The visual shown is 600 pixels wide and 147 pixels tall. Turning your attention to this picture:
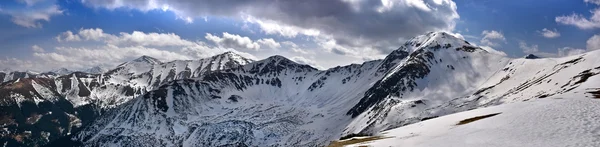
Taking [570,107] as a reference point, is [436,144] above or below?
A: below

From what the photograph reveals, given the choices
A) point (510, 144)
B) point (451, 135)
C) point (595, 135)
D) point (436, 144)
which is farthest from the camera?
point (451, 135)

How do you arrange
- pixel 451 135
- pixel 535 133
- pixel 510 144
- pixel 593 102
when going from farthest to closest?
pixel 593 102, pixel 451 135, pixel 535 133, pixel 510 144

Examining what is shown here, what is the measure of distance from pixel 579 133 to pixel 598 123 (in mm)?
3804

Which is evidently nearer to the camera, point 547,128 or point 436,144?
point 547,128

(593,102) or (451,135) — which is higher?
(593,102)

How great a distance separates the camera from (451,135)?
46094 mm

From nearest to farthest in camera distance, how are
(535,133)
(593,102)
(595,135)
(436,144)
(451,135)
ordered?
(595,135), (535,133), (436,144), (451,135), (593,102)

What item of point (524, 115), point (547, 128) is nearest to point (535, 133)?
point (547, 128)

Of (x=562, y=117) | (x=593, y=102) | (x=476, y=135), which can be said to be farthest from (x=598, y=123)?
(x=593, y=102)

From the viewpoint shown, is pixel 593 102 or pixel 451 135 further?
pixel 593 102

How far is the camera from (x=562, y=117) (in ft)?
139

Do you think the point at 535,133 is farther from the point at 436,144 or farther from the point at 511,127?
the point at 436,144

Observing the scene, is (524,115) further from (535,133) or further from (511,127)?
(535,133)

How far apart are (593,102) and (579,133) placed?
20.7 meters
